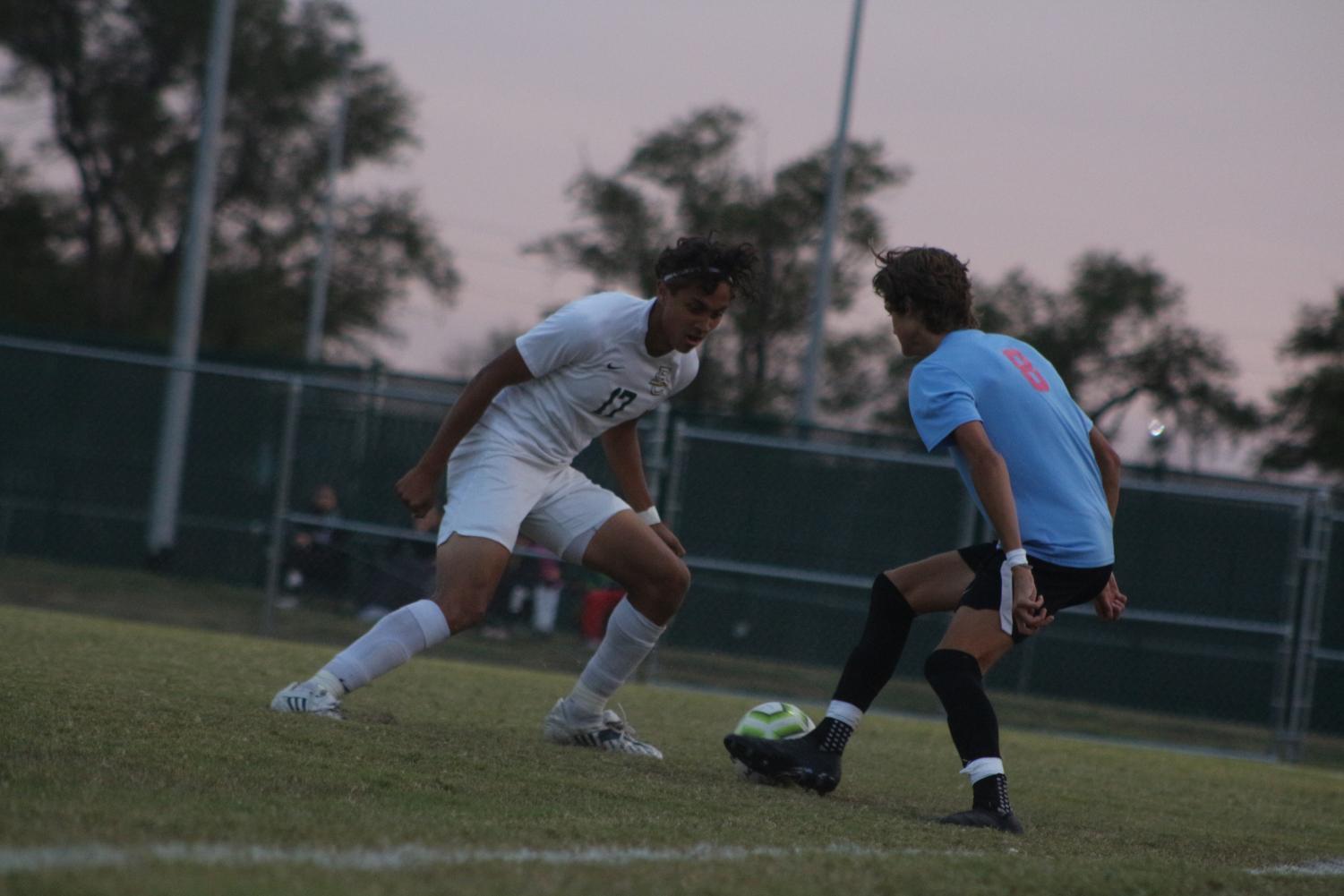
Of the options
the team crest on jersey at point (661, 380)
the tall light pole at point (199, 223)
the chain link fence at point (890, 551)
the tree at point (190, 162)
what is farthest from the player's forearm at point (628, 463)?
the tree at point (190, 162)

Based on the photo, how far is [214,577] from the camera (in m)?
13.7

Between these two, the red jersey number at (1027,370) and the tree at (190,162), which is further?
the tree at (190,162)

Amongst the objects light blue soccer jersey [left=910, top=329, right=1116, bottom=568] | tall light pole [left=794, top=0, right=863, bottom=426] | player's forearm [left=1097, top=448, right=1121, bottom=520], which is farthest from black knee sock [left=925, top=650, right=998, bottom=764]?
tall light pole [left=794, top=0, right=863, bottom=426]

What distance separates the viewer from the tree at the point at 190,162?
37219 millimetres

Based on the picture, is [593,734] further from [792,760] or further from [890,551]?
[890,551]

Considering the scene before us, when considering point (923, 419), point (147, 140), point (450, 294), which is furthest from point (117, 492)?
point (450, 294)

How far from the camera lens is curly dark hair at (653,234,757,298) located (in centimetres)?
514

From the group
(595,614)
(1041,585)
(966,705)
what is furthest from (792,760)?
(595,614)

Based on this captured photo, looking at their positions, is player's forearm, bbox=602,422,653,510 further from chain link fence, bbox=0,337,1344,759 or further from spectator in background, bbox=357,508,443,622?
spectator in background, bbox=357,508,443,622

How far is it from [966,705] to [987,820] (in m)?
0.33

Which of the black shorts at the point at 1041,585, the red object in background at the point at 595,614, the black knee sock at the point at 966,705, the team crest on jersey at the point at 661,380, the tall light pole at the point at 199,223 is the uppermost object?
the tall light pole at the point at 199,223

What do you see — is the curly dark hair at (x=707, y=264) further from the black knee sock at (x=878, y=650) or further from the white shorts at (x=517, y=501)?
the black knee sock at (x=878, y=650)

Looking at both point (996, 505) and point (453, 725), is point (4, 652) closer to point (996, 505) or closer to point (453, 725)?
point (453, 725)

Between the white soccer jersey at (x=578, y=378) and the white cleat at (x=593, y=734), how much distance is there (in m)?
0.96
